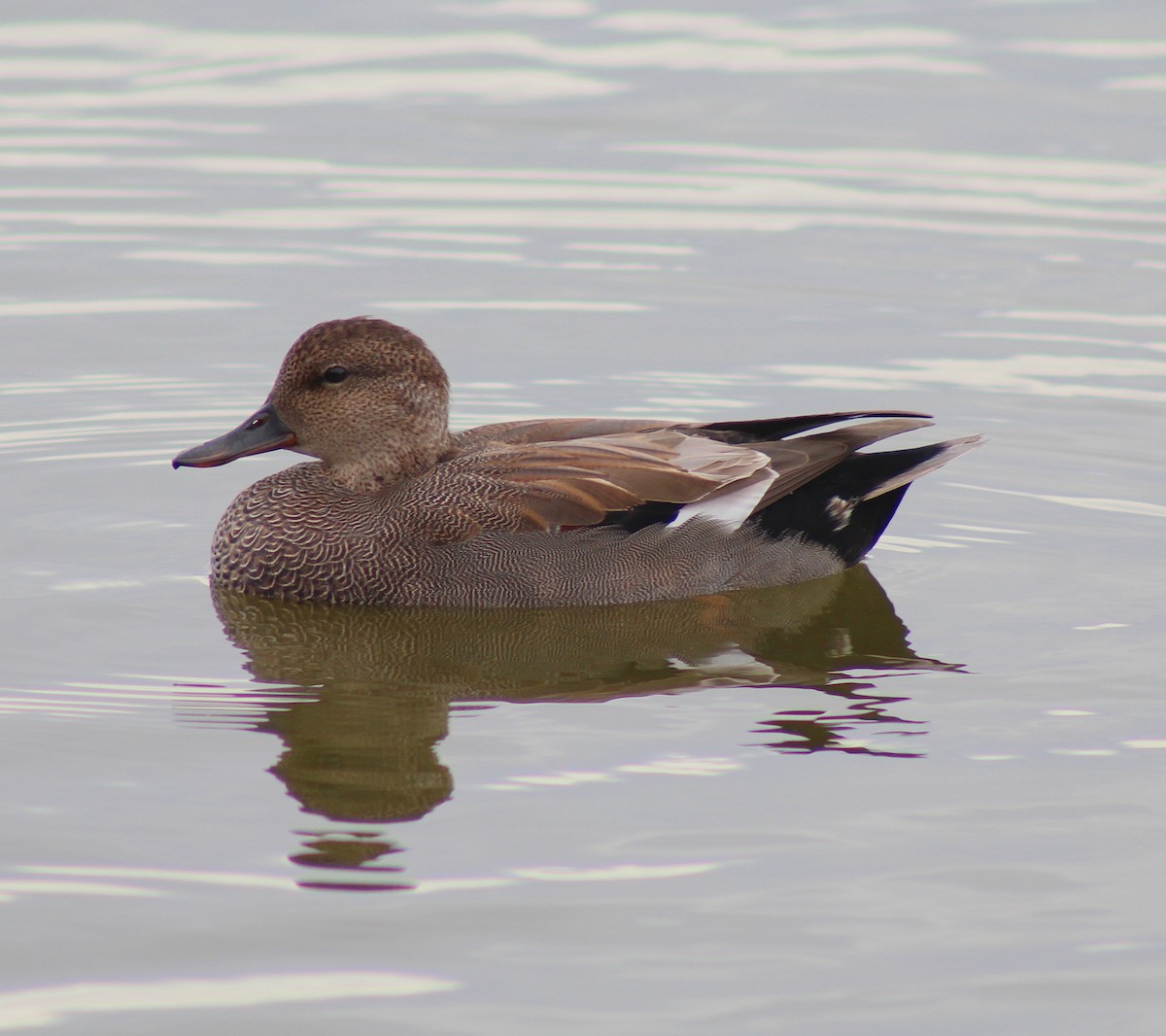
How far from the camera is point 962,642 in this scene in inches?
332

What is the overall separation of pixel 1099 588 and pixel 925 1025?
3.90m

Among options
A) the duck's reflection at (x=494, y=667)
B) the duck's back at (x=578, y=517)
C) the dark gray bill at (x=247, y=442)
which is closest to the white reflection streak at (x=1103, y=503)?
the duck's back at (x=578, y=517)

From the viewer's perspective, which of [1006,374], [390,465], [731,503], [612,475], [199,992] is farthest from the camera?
[1006,374]

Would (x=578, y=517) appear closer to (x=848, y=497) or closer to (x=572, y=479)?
(x=572, y=479)

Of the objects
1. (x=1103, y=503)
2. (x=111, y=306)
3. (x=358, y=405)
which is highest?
(x=111, y=306)

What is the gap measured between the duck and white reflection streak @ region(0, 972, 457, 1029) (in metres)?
3.26

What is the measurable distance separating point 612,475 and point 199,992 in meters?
3.70

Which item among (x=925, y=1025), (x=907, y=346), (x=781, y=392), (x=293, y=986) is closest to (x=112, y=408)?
(x=781, y=392)

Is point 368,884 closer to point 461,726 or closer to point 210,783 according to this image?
point 210,783

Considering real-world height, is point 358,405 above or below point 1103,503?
above

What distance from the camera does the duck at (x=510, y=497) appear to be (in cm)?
871

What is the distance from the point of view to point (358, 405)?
902 centimetres

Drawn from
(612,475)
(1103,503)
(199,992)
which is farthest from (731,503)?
(199,992)

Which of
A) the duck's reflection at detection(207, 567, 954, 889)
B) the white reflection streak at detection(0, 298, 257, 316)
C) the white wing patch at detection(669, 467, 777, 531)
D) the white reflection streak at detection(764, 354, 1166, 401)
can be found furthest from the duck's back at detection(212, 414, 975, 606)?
the white reflection streak at detection(0, 298, 257, 316)
